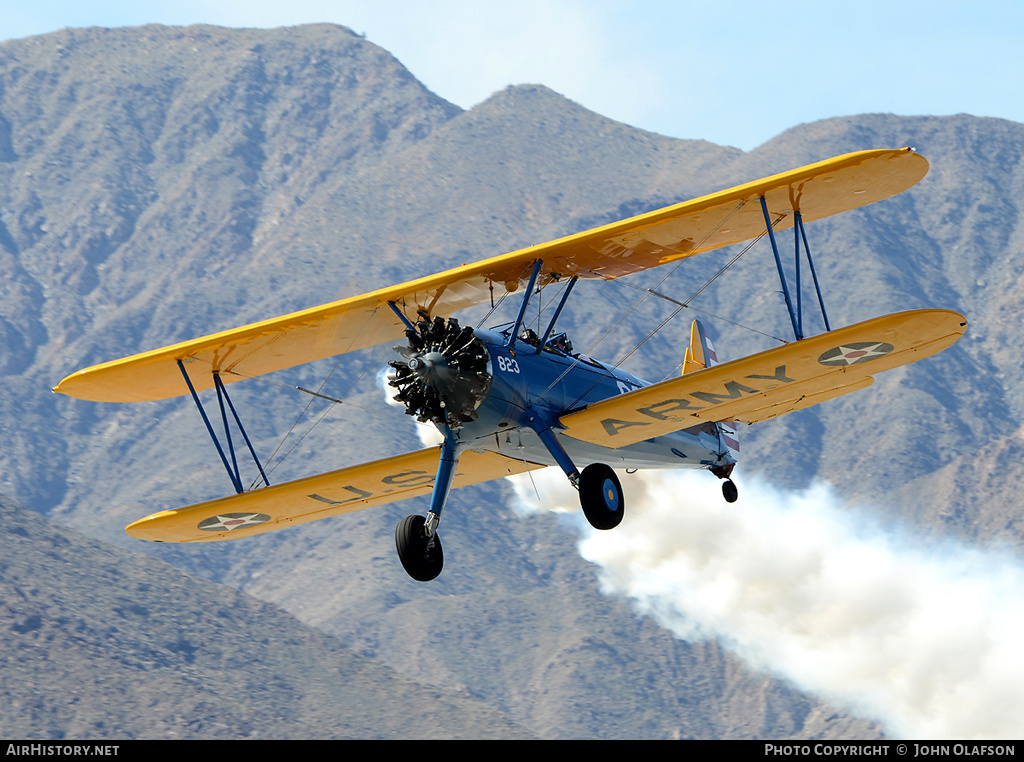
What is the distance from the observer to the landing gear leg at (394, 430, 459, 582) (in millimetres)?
17547

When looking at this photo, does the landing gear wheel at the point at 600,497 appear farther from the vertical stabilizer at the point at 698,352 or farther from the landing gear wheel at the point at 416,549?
the vertical stabilizer at the point at 698,352

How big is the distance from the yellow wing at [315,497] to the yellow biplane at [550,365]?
0.04 meters

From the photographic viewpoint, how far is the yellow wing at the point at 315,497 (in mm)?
20219

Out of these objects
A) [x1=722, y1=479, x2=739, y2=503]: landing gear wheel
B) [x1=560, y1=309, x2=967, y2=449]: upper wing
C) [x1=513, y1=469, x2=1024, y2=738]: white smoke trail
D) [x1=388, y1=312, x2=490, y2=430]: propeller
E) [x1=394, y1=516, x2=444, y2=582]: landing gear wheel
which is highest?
[x1=388, y1=312, x2=490, y2=430]: propeller

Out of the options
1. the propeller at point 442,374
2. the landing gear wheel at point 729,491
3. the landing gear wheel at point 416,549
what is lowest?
the landing gear wheel at point 729,491

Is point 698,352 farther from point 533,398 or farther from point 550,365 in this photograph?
point 533,398

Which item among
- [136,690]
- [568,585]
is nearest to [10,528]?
[136,690]

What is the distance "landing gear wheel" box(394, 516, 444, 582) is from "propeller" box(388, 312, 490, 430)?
149 cm

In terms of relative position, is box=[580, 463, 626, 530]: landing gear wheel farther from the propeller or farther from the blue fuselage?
the propeller

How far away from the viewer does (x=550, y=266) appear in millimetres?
18062

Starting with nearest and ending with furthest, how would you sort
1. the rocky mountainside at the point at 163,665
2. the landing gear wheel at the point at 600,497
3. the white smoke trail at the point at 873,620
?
1. the landing gear wheel at the point at 600,497
2. the white smoke trail at the point at 873,620
3. the rocky mountainside at the point at 163,665

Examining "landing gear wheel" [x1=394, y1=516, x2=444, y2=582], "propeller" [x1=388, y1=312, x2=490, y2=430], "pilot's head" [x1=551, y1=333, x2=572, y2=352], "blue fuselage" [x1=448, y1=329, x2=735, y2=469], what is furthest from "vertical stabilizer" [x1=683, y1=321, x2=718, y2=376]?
"propeller" [x1=388, y1=312, x2=490, y2=430]

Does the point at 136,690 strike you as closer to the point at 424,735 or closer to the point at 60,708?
the point at 60,708

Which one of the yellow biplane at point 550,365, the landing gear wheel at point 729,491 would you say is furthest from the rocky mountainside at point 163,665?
the landing gear wheel at point 729,491
